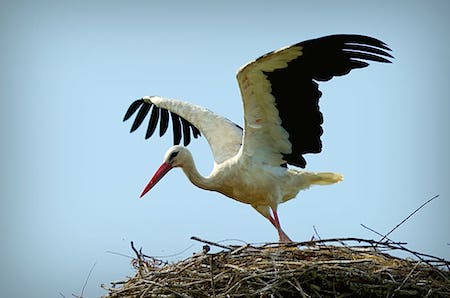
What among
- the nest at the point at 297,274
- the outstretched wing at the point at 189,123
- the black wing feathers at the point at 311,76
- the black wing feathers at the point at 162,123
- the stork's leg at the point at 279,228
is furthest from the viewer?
the black wing feathers at the point at 162,123

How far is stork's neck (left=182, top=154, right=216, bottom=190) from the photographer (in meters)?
8.91

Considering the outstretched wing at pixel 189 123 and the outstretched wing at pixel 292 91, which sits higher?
the outstretched wing at pixel 189 123

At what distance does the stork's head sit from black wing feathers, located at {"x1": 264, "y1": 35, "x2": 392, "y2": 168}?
2.78 ft

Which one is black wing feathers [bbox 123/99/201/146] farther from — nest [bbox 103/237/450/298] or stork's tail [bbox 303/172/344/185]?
nest [bbox 103/237/450/298]

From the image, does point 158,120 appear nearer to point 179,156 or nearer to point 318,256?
→ point 179,156

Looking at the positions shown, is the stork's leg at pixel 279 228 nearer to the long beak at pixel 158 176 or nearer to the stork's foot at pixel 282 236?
the stork's foot at pixel 282 236

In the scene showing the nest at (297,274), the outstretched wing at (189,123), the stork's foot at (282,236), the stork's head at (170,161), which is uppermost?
the outstretched wing at (189,123)

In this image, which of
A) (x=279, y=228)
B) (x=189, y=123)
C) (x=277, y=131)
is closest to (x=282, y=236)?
(x=279, y=228)

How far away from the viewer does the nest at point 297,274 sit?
6.45m

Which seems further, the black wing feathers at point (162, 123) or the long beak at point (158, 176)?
the black wing feathers at point (162, 123)

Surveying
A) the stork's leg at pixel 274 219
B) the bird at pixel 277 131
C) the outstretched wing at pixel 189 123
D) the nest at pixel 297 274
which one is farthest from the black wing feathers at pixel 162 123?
the nest at pixel 297 274

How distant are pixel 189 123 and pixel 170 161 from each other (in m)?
1.43

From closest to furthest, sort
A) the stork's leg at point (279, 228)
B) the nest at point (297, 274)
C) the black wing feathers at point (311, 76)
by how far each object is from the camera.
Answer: the nest at point (297, 274) → the black wing feathers at point (311, 76) → the stork's leg at point (279, 228)

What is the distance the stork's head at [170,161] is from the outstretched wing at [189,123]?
0.43 meters
